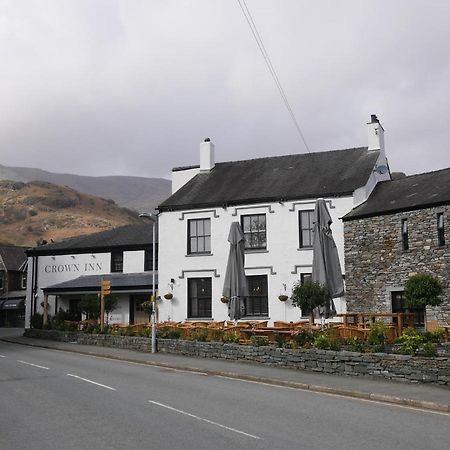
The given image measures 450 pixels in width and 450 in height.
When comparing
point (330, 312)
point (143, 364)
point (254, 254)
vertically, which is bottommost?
point (143, 364)

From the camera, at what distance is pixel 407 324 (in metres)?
20.9

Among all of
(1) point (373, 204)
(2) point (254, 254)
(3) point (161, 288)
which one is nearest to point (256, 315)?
(2) point (254, 254)

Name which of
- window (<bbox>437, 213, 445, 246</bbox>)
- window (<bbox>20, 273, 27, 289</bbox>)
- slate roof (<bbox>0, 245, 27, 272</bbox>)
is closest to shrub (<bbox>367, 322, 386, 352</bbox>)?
window (<bbox>437, 213, 445, 246</bbox>)

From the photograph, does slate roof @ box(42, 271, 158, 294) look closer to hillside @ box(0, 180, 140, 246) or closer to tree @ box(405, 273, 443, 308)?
tree @ box(405, 273, 443, 308)

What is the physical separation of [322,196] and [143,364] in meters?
12.0

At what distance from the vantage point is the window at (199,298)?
97.5 ft

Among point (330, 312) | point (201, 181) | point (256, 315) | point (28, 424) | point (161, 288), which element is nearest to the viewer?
point (28, 424)

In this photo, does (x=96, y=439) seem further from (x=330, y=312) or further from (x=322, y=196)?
(x=322, y=196)

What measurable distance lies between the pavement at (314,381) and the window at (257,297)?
22.9 feet

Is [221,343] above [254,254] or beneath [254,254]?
beneath

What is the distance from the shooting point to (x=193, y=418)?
9891 millimetres

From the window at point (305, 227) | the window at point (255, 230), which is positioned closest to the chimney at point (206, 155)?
the window at point (255, 230)

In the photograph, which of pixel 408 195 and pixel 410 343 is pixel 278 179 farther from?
pixel 410 343

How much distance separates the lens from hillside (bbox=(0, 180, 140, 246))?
9856cm
